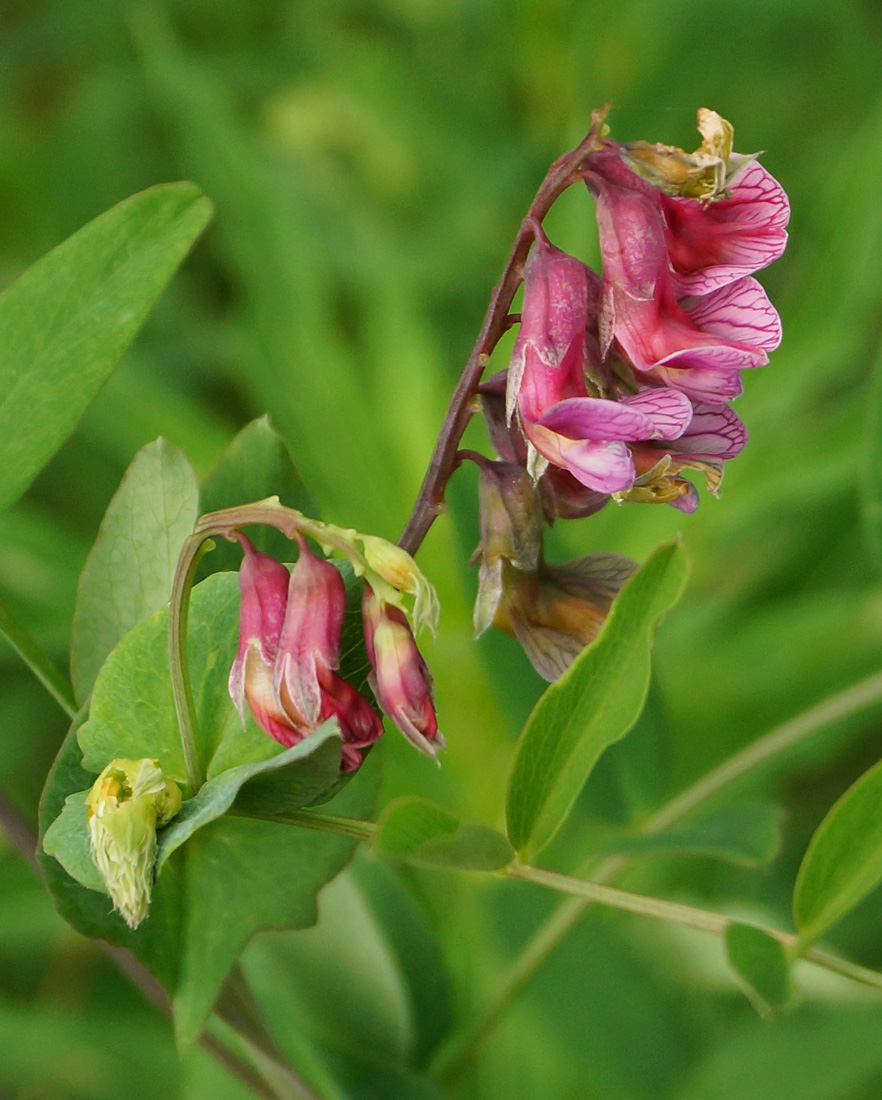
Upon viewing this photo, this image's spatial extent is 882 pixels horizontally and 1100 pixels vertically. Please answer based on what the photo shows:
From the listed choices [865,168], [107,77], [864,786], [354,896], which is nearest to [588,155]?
[864,786]

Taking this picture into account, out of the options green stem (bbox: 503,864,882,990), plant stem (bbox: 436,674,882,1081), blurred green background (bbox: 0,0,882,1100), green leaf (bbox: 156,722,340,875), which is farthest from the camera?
blurred green background (bbox: 0,0,882,1100)

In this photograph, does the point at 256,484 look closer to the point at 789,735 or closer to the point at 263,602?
the point at 263,602

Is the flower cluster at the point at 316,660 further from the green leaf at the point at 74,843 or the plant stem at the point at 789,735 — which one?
the plant stem at the point at 789,735

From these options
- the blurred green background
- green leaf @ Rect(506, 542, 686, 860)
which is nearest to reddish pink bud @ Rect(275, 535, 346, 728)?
green leaf @ Rect(506, 542, 686, 860)

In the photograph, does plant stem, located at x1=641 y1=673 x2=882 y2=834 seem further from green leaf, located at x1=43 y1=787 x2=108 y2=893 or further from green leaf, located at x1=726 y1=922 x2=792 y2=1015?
green leaf, located at x1=43 y1=787 x2=108 y2=893

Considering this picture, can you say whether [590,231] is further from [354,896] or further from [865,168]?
[354,896]

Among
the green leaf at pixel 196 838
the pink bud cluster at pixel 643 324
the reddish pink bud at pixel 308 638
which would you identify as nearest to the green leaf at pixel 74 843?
the green leaf at pixel 196 838
